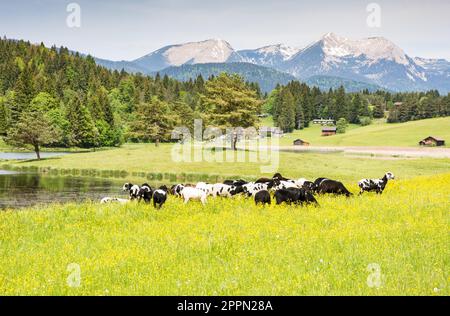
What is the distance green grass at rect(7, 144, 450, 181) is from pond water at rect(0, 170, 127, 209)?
23.5 ft

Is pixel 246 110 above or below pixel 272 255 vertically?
above

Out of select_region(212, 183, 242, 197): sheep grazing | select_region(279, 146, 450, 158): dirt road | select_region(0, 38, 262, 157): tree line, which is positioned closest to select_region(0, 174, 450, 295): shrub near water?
select_region(212, 183, 242, 197): sheep grazing

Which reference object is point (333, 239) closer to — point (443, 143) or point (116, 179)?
point (116, 179)

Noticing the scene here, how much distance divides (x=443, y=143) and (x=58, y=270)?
143m

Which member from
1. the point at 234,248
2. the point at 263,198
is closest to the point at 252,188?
the point at 263,198

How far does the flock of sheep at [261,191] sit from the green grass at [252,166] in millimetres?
34260

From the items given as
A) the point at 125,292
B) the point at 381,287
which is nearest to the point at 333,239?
the point at 381,287

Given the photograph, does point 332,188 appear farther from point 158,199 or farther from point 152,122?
point 152,122

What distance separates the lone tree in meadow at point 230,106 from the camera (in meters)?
79.0

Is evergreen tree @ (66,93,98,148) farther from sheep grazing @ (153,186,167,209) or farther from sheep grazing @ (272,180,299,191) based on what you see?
sheep grazing @ (153,186,167,209)

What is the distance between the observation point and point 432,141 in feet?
442

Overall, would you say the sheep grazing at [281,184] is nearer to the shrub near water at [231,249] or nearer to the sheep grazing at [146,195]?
the shrub near water at [231,249]
